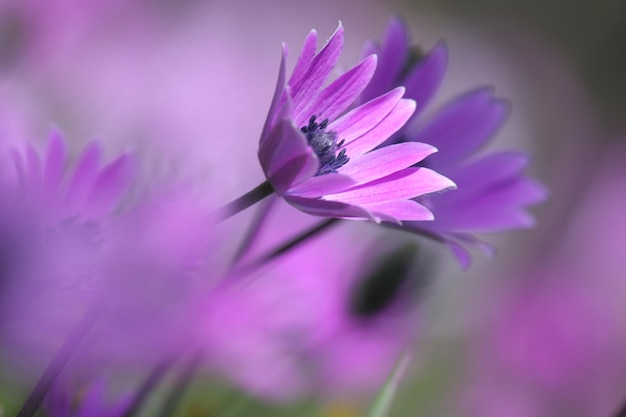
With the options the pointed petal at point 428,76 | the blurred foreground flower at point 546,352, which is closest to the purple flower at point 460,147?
the pointed petal at point 428,76

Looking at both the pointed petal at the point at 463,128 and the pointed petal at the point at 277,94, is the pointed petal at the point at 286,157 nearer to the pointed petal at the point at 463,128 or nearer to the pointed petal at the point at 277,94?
the pointed petal at the point at 277,94

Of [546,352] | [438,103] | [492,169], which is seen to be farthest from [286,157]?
[438,103]

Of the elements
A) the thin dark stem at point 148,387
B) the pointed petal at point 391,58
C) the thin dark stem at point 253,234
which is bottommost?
the thin dark stem at point 148,387

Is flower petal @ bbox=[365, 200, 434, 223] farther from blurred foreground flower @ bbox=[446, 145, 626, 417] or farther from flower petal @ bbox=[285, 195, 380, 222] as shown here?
blurred foreground flower @ bbox=[446, 145, 626, 417]

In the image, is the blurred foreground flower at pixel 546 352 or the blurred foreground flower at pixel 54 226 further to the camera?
the blurred foreground flower at pixel 546 352

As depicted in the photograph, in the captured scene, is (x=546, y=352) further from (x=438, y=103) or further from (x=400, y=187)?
(x=438, y=103)

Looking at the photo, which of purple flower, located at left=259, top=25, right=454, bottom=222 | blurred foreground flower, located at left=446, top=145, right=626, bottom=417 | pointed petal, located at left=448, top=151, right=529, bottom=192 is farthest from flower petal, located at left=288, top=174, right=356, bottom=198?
blurred foreground flower, located at left=446, top=145, right=626, bottom=417

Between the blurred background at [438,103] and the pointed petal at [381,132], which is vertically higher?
the pointed petal at [381,132]
